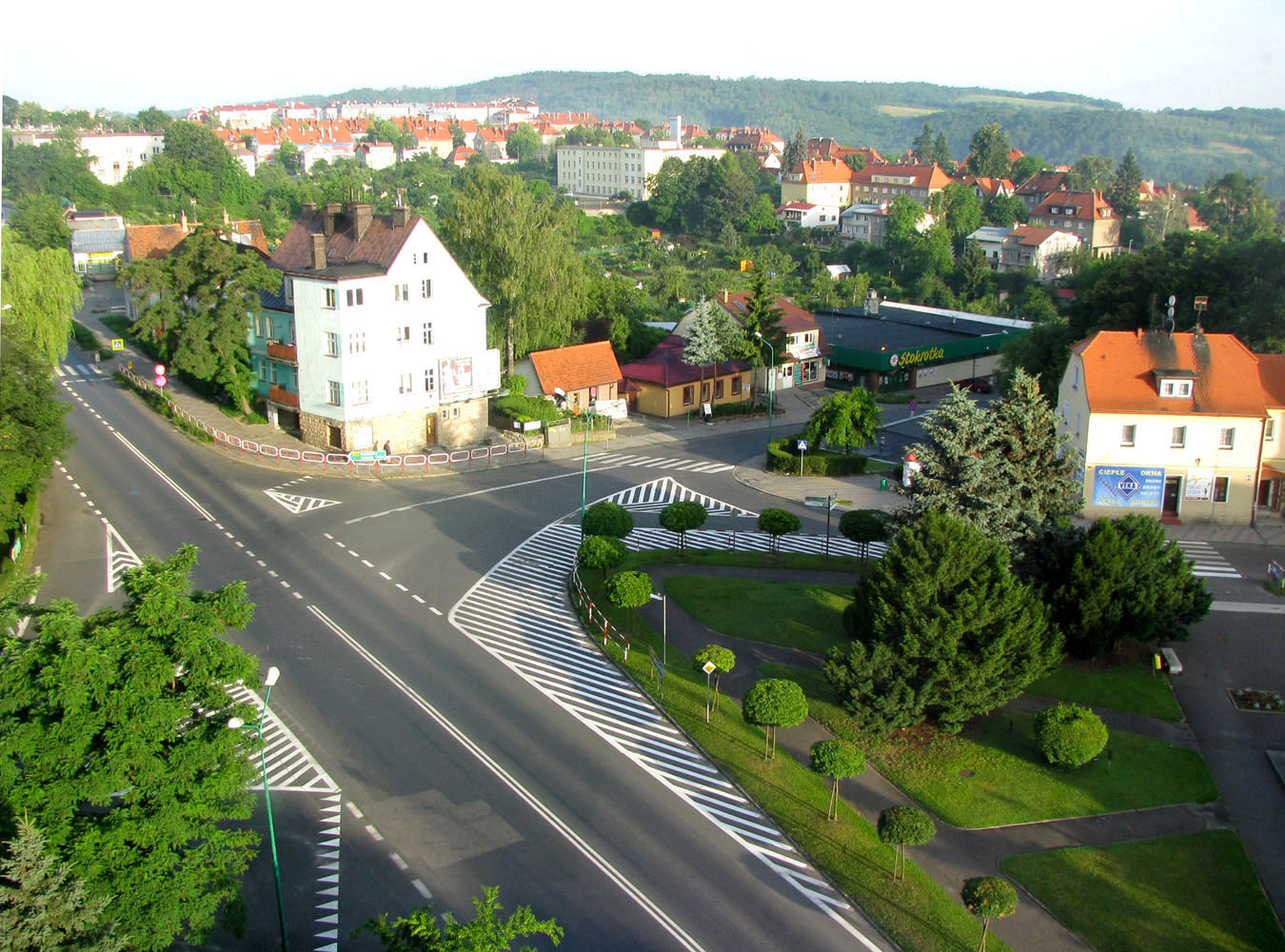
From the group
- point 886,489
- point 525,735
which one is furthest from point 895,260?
point 525,735

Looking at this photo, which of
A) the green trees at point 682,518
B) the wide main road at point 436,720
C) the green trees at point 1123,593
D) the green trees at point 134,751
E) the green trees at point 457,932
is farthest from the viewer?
the green trees at point 682,518

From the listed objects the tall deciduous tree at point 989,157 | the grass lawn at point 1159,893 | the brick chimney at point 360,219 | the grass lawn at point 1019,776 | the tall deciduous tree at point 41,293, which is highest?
the tall deciduous tree at point 989,157

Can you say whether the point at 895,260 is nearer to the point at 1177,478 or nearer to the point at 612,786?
the point at 1177,478

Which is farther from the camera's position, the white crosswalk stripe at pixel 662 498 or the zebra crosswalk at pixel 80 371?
the zebra crosswalk at pixel 80 371

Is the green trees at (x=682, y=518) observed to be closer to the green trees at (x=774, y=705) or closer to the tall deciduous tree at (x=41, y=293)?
the green trees at (x=774, y=705)

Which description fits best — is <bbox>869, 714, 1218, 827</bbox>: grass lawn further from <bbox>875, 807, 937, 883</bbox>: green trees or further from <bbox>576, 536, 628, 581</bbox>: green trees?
<bbox>576, 536, 628, 581</bbox>: green trees

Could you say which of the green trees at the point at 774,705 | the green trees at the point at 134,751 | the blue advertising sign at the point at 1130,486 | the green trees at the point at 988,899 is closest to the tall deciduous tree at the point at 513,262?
the blue advertising sign at the point at 1130,486

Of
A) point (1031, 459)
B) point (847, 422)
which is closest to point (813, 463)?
point (847, 422)
